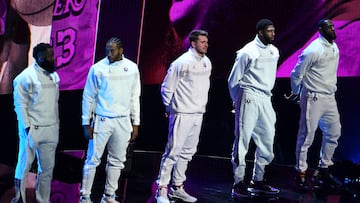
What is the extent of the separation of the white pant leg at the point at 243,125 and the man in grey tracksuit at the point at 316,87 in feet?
2.23

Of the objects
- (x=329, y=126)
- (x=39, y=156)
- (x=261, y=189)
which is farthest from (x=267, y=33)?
(x=39, y=156)

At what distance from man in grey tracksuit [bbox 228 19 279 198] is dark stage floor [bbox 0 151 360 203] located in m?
0.42

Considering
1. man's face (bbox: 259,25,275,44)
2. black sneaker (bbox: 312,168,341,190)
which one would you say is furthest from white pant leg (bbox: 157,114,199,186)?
black sneaker (bbox: 312,168,341,190)

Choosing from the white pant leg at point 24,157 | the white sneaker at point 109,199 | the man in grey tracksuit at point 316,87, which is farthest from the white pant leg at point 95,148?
the man in grey tracksuit at point 316,87

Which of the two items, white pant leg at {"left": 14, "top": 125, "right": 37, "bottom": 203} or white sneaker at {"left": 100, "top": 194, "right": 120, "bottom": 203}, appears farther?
white sneaker at {"left": 100, "top": 194, "right": 120, "bottom": 203}

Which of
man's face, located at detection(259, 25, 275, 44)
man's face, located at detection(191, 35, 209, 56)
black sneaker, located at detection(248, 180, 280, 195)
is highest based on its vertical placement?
man's face, located at detection(259, 25, 275, 44)

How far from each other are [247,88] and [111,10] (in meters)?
2.58

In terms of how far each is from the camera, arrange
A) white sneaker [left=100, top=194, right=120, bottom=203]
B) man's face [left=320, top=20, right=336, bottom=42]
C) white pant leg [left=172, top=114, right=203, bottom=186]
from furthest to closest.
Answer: man's face [left=320, top=20, right=336, bottom=42] < white pant leg [left=172, top=114, right=203, bottom=186] < white sneaker [left=100, top=194, right=120, bottom=203]

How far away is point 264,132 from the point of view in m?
5.91

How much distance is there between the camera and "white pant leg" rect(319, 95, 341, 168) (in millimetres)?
6231

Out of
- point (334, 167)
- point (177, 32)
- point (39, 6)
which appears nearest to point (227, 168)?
point (334, 167)

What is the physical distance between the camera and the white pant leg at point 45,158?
5016 mm

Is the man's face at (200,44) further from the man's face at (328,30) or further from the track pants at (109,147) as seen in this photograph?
the man's face at (328,30)

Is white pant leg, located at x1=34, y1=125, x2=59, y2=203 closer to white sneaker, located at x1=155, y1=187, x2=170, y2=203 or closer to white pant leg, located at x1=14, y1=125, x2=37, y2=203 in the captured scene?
white pant leg, located at x1=14, y1=125, x2=37, y2=203
